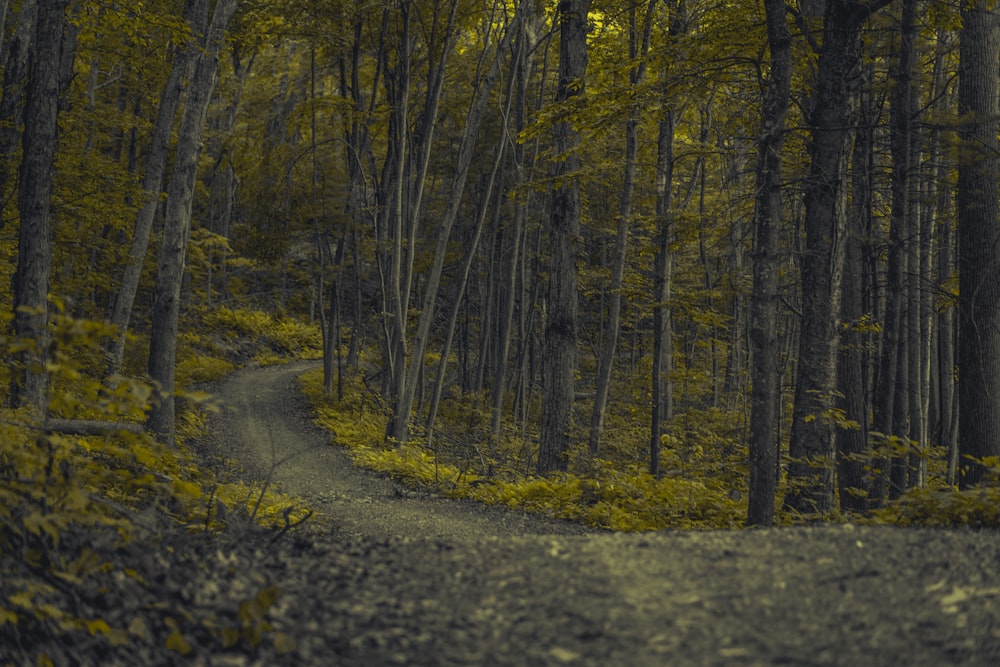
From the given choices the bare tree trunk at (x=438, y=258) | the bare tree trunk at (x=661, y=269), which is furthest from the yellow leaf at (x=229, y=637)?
the bare tree trunk at (x=661, y=269)

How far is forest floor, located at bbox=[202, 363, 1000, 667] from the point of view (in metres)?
3.26

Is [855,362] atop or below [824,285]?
below

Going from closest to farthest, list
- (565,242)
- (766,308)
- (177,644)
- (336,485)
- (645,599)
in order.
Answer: (177,644) → (645,599) → (766,308) → (565,242) → (336,485)

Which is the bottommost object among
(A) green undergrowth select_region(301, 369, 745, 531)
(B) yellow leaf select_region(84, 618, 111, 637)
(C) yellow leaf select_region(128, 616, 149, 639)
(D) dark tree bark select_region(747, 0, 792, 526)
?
(A) green undergrowth select_region(301, 369, 745, 531)

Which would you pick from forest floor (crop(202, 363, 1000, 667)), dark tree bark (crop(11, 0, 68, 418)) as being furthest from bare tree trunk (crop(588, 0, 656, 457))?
forest floor (crop(202, 363, 1000, 667))

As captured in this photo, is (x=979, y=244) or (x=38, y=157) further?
(x=979, y=244)

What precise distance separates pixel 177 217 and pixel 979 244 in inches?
486

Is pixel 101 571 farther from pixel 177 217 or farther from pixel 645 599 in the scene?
pixel 177 217

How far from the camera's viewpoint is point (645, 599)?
3783 millimetres

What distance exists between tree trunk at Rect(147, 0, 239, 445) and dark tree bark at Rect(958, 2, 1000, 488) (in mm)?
11307

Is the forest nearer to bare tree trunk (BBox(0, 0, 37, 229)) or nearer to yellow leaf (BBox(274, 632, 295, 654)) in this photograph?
bare tree trunk (BBox(0, 0, 37, 229))

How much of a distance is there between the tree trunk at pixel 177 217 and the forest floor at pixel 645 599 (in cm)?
902

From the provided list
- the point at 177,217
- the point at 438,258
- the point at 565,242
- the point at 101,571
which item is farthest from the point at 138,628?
the point at 438,258

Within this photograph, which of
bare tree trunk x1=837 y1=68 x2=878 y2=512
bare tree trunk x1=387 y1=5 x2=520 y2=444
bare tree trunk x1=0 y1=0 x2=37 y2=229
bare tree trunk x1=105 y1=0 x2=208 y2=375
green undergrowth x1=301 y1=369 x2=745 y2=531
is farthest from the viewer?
bare tree trunk x1=387 y1=5 x2=520 y2=444
